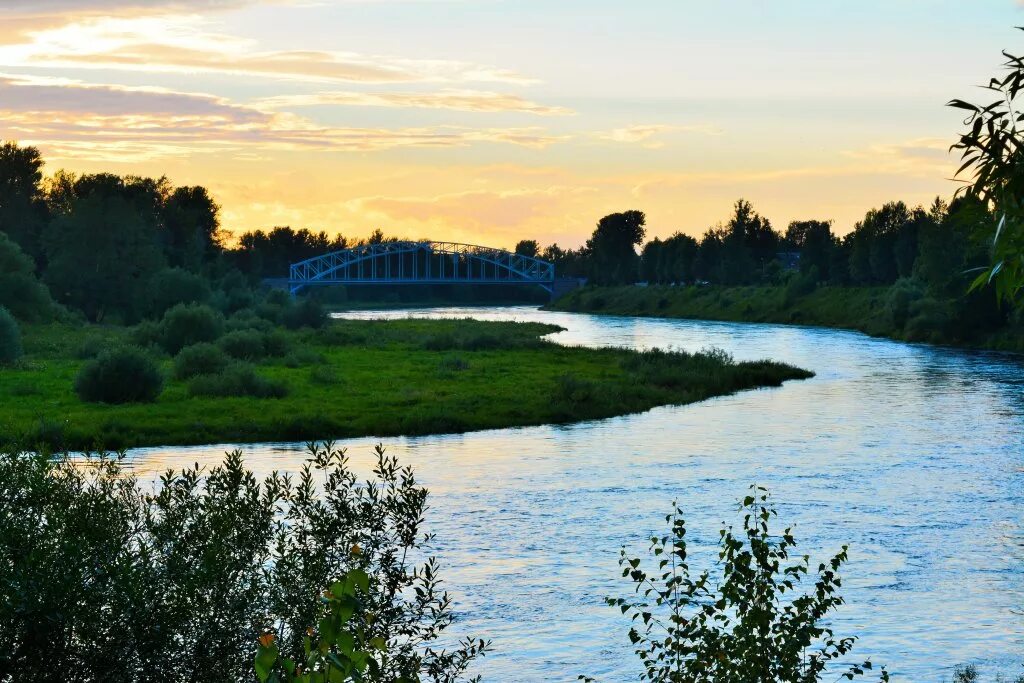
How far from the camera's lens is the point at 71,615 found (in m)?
9.63

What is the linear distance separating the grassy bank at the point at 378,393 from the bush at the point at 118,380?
0.62 meters

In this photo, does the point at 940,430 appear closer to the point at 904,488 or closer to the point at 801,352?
the point at 904,488

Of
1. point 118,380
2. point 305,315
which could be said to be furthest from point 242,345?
point 305,315

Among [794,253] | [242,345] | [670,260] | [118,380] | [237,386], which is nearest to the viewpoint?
[118,380]

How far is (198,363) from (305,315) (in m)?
40.5

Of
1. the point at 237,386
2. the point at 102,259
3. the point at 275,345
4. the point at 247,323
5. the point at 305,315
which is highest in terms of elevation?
the point at 102,259

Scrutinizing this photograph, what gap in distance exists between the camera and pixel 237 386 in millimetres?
43156

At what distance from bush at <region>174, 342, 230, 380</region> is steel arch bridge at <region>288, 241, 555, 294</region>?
114 metres

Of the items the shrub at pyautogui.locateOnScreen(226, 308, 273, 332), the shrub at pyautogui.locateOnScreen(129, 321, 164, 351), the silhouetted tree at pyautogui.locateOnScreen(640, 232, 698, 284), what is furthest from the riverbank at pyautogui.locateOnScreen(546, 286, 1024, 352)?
the shrub at pyautogui.locateOnScreen(129, 321, 164, 351)

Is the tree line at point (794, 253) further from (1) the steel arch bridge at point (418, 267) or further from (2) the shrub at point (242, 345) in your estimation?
(2) the shrub at point (242, 345)

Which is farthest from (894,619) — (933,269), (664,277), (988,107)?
(664,277)

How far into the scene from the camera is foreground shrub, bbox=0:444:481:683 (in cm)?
971

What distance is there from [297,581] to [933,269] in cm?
8357

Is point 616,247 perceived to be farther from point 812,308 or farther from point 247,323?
point 247,323
